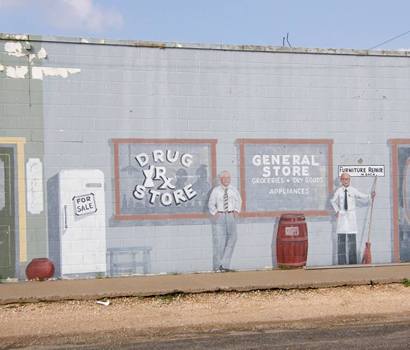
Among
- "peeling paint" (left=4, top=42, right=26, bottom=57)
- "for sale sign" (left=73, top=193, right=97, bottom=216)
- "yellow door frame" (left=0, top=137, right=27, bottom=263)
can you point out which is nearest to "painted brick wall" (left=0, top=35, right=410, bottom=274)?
"yellow door frame" (left=0, top=137, right=27, bottom=263)

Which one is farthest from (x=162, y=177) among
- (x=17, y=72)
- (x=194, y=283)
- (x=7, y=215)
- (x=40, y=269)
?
(x=17, y=72)

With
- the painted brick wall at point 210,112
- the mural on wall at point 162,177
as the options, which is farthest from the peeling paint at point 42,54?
the mural on wall at point 162,177

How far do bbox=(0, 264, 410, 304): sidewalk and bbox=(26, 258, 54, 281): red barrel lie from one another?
238 millimetres

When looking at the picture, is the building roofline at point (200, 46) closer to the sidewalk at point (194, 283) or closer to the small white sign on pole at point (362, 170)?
the small white sign on pole at point (362, 170)

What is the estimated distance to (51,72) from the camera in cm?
1147

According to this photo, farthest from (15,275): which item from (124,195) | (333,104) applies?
(333,104)

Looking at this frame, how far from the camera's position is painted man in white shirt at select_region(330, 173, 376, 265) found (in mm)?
12695

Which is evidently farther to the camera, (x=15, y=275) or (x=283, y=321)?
(x=15, y=275)

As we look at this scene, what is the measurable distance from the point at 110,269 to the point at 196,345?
4.66 m

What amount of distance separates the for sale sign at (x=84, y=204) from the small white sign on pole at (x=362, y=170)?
5182mm

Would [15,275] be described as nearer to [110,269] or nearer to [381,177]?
[110,269]

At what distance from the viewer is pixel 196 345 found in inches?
289

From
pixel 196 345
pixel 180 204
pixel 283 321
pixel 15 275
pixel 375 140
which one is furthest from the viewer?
pixel 375 140

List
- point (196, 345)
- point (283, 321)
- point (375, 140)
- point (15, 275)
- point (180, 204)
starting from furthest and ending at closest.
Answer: point (375, 140), point (180, 204), point (15, 275), point (283, 321), point (196, 345)
